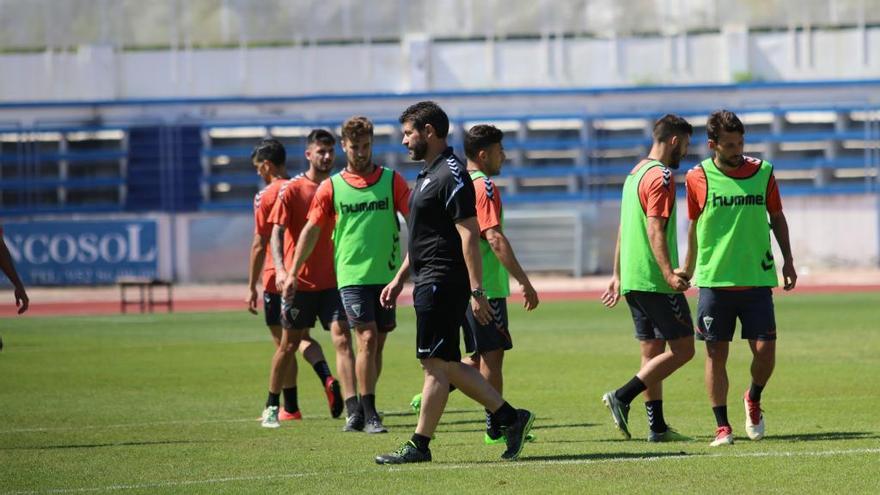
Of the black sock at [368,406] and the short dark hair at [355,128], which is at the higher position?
the short dark hair at [355,128]

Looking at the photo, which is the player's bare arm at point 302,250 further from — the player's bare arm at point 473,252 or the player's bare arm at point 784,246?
the player's bare arm at point 784,246

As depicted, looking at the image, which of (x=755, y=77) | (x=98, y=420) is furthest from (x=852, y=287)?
(x=98, y=420)

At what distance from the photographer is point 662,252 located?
10.5 meters

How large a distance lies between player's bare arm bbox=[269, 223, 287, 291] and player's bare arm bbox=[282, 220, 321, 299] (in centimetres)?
38

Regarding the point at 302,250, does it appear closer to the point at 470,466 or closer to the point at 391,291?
the point at 391,291

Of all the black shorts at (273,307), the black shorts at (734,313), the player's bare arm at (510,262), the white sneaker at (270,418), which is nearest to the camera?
the player's bare arm at (510,262)

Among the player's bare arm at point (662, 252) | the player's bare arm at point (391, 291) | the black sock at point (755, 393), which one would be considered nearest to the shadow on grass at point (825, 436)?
the black sock at point (755, 393)

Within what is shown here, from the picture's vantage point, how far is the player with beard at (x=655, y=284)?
10.7 meters

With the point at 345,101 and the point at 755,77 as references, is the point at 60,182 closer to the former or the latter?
the point at 345,101

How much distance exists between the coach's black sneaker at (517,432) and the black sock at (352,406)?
8.15 ft

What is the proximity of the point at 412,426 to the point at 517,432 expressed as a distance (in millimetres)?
2734

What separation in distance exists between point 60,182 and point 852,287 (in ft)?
69.5

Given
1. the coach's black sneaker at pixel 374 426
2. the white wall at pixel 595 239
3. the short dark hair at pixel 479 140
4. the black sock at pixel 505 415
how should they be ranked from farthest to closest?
the white wall at pixel 595 239 → the coach's black sneaker at pixel 374 426 → the short dark hair at pixel 479 140 → the black sock at pixel 505 415

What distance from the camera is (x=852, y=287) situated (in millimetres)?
34531
